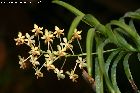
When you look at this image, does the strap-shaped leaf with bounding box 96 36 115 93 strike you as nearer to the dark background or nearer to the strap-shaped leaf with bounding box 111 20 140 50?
the strap-shaped leaf with bounding box 111 20 140 50

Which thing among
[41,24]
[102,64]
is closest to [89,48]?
[102,64]

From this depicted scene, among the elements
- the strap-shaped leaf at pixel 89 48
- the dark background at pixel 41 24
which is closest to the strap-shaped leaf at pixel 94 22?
the strap-shaped leaf at pixel 89 48

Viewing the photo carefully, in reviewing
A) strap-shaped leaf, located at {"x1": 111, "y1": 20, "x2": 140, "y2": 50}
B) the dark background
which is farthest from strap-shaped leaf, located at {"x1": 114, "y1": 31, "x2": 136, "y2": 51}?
the dark background

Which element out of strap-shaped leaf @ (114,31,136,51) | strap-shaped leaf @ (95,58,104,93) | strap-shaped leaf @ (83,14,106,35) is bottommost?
strap-shaped leaf @ (95,58,104,93)

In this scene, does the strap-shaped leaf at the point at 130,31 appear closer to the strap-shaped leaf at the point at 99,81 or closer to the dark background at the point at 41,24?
the strap-shaped leaf at the point at 99,81

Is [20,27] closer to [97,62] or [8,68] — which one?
[8,68]

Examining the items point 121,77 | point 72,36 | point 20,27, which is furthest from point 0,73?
point 72,36

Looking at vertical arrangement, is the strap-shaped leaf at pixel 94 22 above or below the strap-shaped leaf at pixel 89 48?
above

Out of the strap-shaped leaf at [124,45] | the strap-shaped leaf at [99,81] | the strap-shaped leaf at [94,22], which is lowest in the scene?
the strap-shaped leaf at [99,81]
